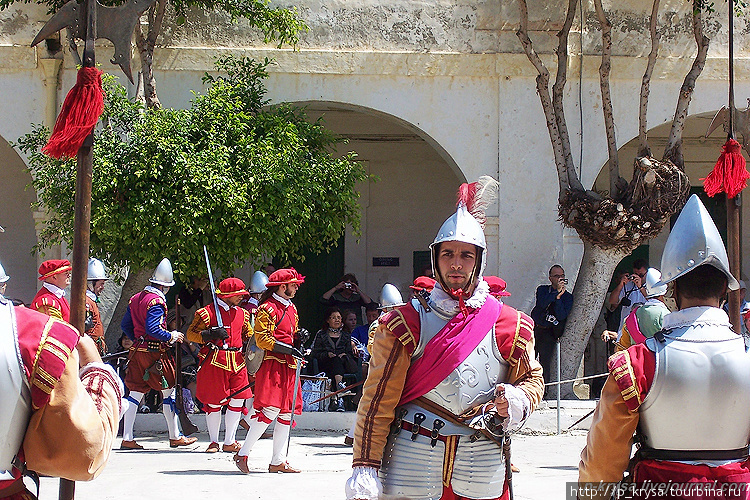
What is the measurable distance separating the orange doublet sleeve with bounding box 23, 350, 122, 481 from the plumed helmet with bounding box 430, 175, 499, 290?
1.80 metres

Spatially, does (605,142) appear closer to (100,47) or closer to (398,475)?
(100,47)

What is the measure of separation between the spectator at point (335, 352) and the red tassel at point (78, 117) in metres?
6.98

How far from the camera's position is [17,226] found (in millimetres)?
13734

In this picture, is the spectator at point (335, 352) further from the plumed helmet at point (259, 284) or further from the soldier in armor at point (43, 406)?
the soldier in armor at point (43, 406)

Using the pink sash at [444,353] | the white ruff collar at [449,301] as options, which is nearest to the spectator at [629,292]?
the white ruff collar at [449,301]

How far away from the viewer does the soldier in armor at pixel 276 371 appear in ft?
25.6

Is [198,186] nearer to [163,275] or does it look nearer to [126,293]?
[163,275]

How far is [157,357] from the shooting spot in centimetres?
913

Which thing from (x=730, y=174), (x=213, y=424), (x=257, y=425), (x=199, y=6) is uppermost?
(x=199, y=6)

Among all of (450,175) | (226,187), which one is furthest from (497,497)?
(450,175)

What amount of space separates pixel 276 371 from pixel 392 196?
7.09 m

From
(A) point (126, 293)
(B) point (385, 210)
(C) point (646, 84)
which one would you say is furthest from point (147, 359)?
(C) point (646, 84)

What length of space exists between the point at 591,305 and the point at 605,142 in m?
2.35

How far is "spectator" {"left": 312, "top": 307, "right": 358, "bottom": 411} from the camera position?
1095 cm
